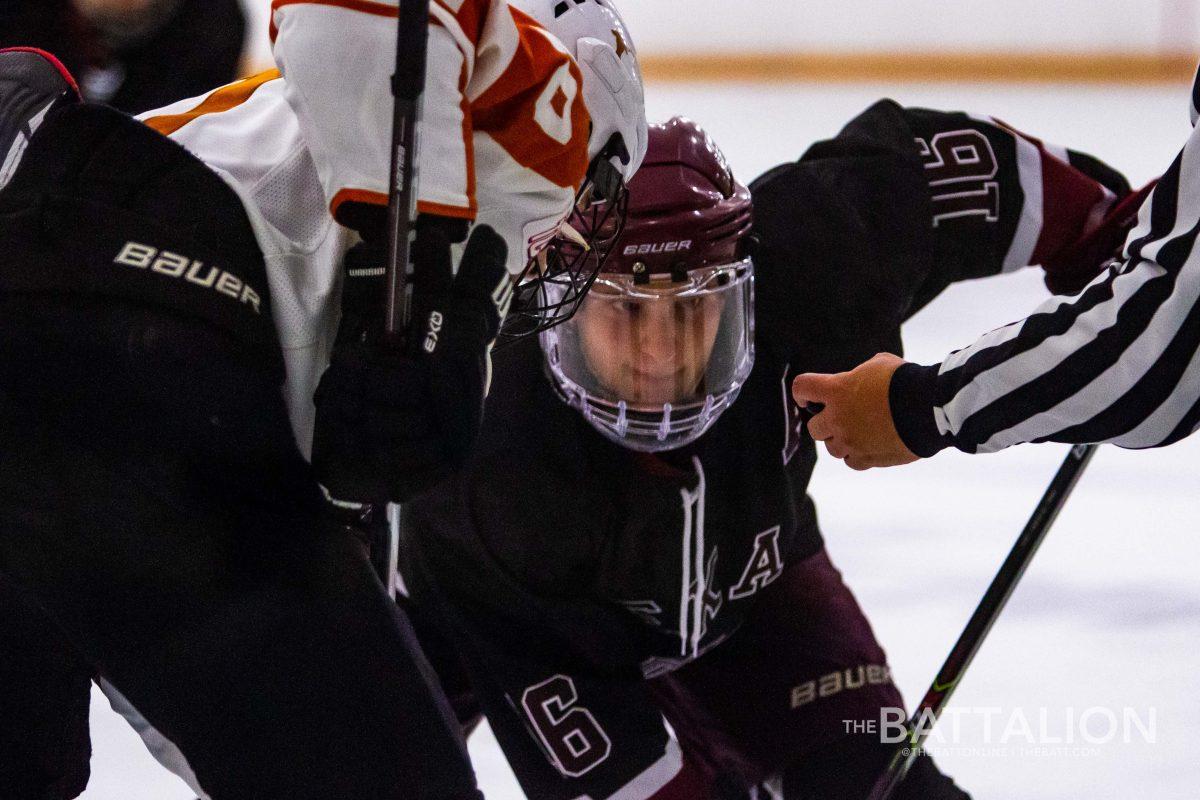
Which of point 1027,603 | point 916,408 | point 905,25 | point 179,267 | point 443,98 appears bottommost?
point 905,25

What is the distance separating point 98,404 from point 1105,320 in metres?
0.89

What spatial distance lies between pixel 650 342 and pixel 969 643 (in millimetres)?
541

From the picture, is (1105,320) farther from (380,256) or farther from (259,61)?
(259,61)

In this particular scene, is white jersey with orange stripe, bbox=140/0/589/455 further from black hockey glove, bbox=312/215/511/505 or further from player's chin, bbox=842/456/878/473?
player's chin, bbox=842/456/878/473

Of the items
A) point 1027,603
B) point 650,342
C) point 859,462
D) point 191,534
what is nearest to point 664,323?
point 650,342

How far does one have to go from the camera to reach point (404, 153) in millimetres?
1228

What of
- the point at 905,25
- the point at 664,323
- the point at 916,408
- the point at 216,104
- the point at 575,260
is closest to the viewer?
the point at 216,104

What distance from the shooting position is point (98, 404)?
4.07 ft

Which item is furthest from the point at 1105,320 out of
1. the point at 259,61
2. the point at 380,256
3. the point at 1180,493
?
the point at 259,61

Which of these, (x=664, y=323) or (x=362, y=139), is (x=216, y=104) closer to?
(x=362, y=139)

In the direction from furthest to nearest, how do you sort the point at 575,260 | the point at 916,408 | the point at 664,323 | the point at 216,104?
the point at 664,323, the point at 575,260, the point at 916,408, the point at 216,104

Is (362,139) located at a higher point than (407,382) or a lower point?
higher

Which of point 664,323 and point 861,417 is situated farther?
point 664,323

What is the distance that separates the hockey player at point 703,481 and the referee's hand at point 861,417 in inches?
9.4
